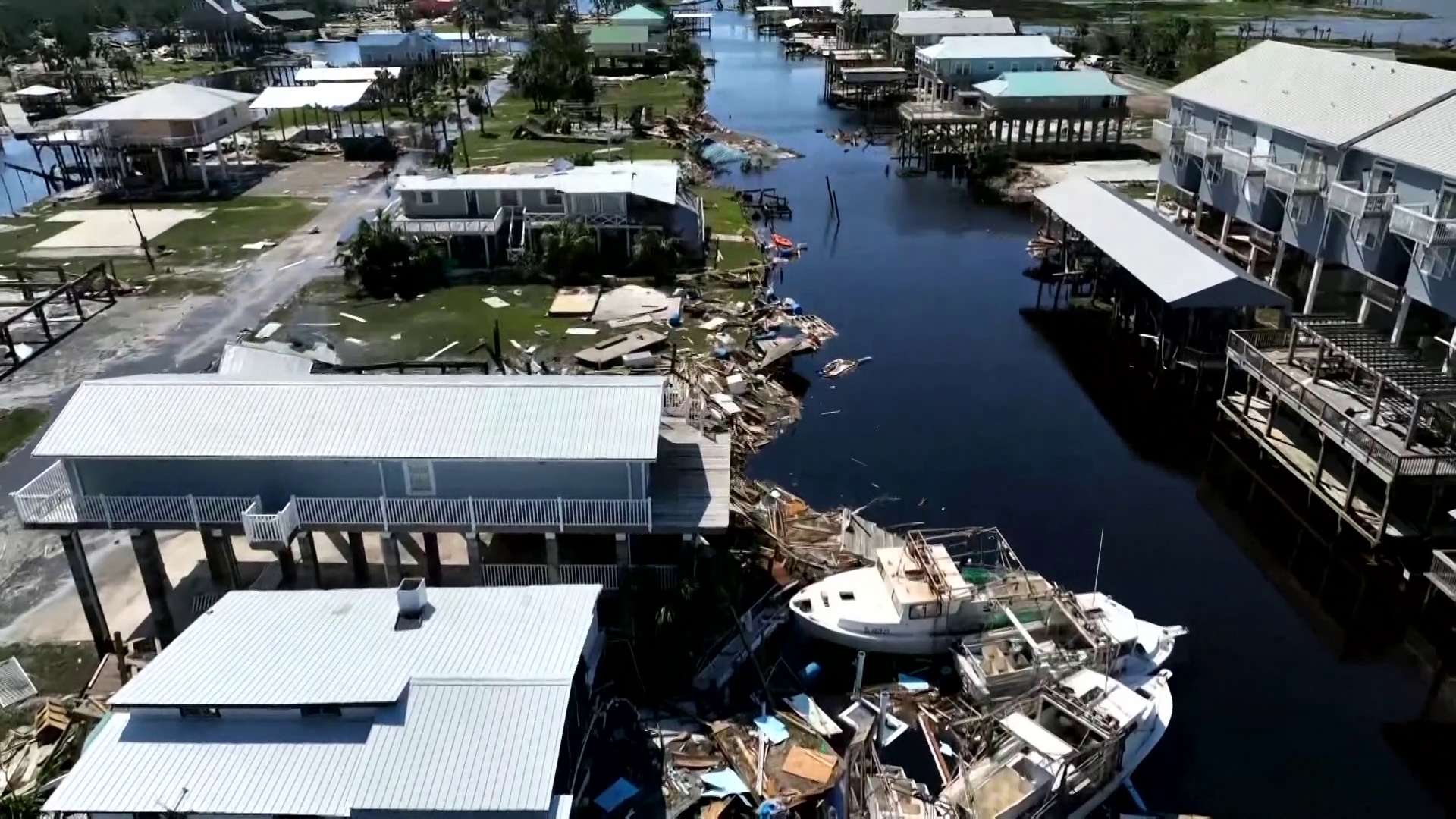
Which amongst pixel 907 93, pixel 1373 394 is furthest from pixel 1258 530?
pixel 907 93

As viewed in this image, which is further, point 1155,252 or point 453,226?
point 453,226

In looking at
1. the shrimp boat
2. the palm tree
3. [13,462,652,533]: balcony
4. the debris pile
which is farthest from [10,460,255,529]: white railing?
the palm tree

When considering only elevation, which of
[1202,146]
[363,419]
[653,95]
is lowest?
[363,419]

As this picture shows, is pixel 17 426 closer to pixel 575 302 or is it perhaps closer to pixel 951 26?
pixel 575 302

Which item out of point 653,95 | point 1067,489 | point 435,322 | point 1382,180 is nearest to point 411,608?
point 1067,489

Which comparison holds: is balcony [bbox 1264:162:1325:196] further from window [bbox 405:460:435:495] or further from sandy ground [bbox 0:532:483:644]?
window [bbox 405:460:435:495]

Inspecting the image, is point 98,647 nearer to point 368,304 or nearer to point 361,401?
point 361,401
